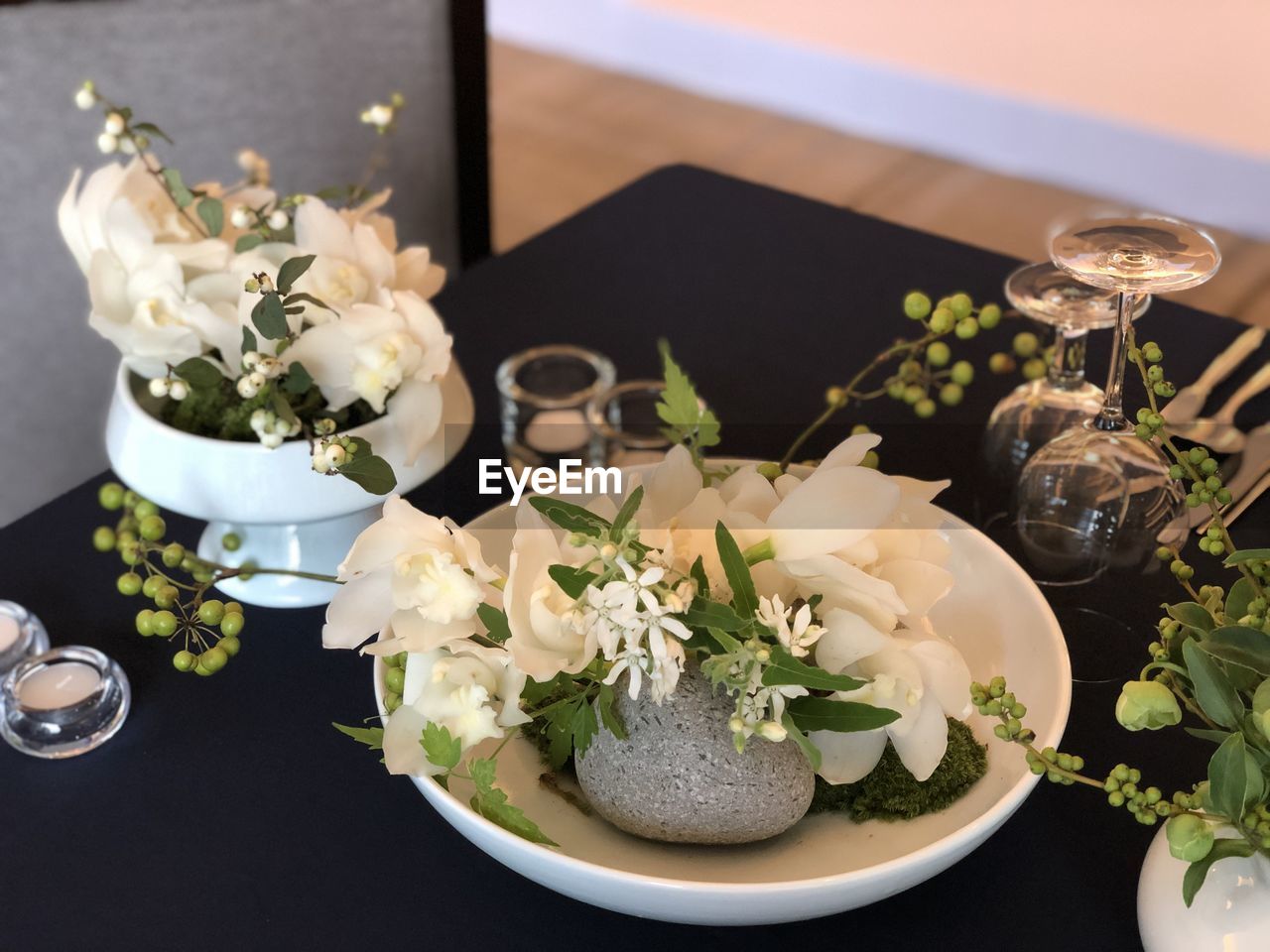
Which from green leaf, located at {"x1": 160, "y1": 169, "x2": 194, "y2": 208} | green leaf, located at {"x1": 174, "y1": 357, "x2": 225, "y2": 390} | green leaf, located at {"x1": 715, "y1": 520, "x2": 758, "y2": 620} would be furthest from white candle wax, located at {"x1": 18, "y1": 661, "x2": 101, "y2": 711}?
green leaf, located at {"x1": 715, "y1": 520, "x2": 758, "y2": 620}

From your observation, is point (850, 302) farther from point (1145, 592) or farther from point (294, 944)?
point (294, 944)

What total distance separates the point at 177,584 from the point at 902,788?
369mm

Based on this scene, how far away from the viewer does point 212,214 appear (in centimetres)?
79

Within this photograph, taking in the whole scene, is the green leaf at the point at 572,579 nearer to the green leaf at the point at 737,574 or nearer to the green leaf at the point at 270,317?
the green leaf at the point at 737,574

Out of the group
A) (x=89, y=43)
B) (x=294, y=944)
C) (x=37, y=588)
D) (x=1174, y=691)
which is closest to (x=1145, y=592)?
(x=1174, y=691)

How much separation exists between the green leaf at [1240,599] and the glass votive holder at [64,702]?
0.55 meters

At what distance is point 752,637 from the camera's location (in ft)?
1.76

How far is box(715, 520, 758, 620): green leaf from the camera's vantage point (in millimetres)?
549

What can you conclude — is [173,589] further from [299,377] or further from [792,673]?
[792,673]

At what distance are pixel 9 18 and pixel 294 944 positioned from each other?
106 centimetres

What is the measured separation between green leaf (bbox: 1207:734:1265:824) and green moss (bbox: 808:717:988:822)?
13cm

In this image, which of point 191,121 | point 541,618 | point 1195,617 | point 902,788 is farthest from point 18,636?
point 191,121

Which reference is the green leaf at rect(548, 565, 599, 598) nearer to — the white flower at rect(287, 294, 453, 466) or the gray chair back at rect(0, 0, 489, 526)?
the white flower at rect(287, 294, 453, 466)

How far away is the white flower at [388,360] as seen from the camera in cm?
73
